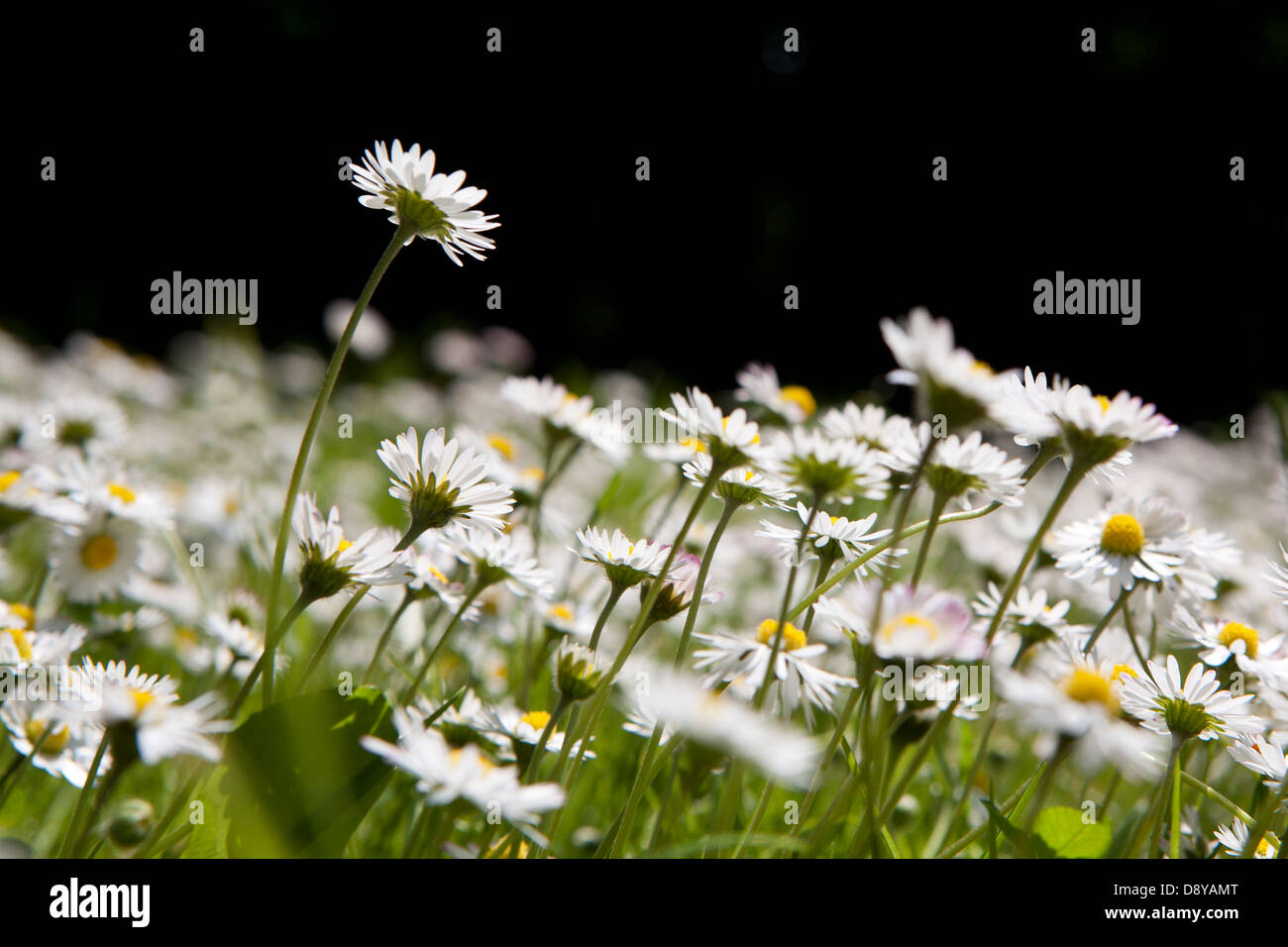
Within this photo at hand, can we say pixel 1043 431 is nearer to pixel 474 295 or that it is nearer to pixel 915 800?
pixel 915 800

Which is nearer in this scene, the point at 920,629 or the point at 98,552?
the point at 920,629

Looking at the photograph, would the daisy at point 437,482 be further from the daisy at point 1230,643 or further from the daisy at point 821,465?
the daisy at point 1230,643

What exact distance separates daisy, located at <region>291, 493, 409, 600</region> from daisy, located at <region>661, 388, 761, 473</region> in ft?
0.51

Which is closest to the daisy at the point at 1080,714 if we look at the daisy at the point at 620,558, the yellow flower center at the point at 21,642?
the daisy at the point at 620,558

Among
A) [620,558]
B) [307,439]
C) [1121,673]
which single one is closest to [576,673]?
[620,558]

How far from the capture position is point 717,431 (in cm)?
46

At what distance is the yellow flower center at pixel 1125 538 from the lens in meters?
0.57

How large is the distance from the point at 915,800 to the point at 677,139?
359 cm

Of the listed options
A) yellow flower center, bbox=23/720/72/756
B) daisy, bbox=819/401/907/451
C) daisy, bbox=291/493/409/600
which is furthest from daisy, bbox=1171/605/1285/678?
yellow flower center, bbox=23/720/72/756

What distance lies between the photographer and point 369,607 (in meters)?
1.12

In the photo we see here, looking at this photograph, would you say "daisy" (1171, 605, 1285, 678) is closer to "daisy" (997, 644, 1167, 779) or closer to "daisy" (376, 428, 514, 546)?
"daisy" (997, 644, 1167, 779)

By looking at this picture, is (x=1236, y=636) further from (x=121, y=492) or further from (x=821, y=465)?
(x=121, y=492)

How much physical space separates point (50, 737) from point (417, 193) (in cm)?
36

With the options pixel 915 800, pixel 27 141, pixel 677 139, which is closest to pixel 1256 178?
pixel 677 139
